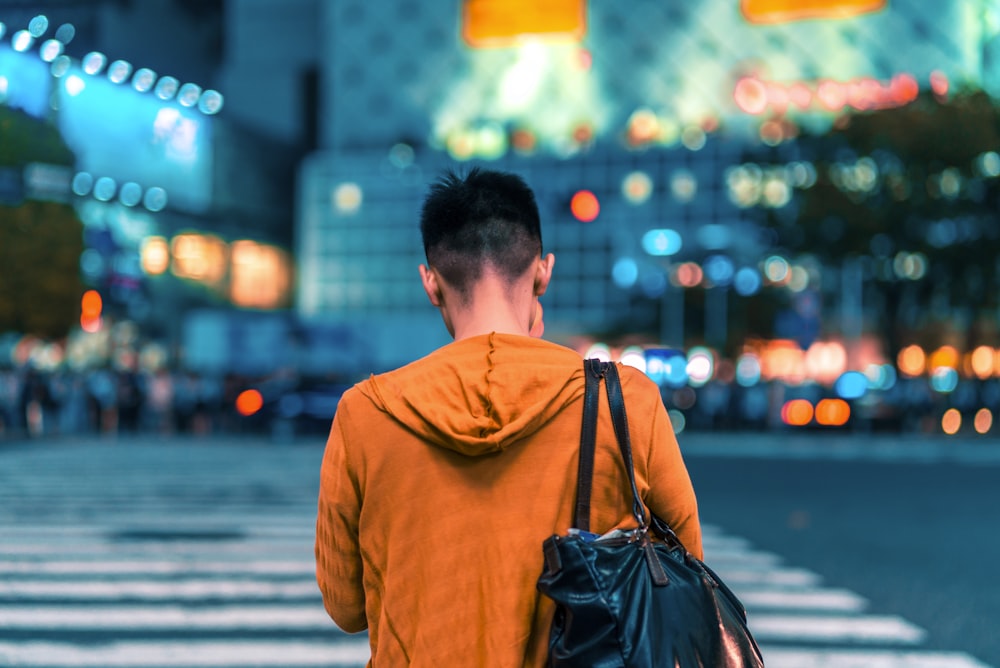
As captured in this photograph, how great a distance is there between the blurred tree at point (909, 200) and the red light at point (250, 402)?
50.0ft

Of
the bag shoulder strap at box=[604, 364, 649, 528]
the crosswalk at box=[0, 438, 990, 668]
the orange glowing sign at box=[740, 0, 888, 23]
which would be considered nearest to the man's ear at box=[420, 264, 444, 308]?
the bag shoulder strap at box=[604, 364, 649, 528]

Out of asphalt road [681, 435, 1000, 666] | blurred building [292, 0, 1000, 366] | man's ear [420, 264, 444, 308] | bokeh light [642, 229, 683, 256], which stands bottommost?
asphalt road [681, 435, 1000, 666]

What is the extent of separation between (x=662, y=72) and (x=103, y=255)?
3928 cm

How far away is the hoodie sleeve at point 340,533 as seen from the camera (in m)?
2.10

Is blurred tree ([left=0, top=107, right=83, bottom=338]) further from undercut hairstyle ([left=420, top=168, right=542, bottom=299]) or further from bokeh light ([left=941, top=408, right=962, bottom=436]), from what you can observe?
undercut hairstyle ([left=420, top=168, right=542, bottom=299])

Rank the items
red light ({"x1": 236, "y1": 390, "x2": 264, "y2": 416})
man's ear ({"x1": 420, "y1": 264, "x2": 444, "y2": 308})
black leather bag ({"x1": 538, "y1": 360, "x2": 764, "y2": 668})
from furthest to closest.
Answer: red light ({"x1": 236, "y1": 390, "x2": 264, "y2": 416}) → man's ear ({"x1": 420, "y1": 264, "x2": 444, "y2": 308}) → black leather bag ({"x1": 538, "y1": 360, "x2": 764, "y2": 668})

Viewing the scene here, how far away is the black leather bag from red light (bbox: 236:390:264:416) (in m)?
26.1

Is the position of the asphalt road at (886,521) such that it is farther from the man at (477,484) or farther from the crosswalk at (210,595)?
the man at (477,484)

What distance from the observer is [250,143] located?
199 feet

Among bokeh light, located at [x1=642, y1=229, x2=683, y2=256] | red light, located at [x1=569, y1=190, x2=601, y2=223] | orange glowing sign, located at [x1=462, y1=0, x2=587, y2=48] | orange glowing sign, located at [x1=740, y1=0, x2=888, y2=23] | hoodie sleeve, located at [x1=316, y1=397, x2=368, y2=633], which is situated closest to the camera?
hoodie sleeve, located at [x1=316, y1=397, x2=368, y2=633]

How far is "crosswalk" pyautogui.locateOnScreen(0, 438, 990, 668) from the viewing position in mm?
6199

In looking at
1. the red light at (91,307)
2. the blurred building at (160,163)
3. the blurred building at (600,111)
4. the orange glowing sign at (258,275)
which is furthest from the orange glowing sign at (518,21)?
the red light at (91,307)

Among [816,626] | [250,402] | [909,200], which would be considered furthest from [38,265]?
[816,626]

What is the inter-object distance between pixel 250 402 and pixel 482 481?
85.5ft
